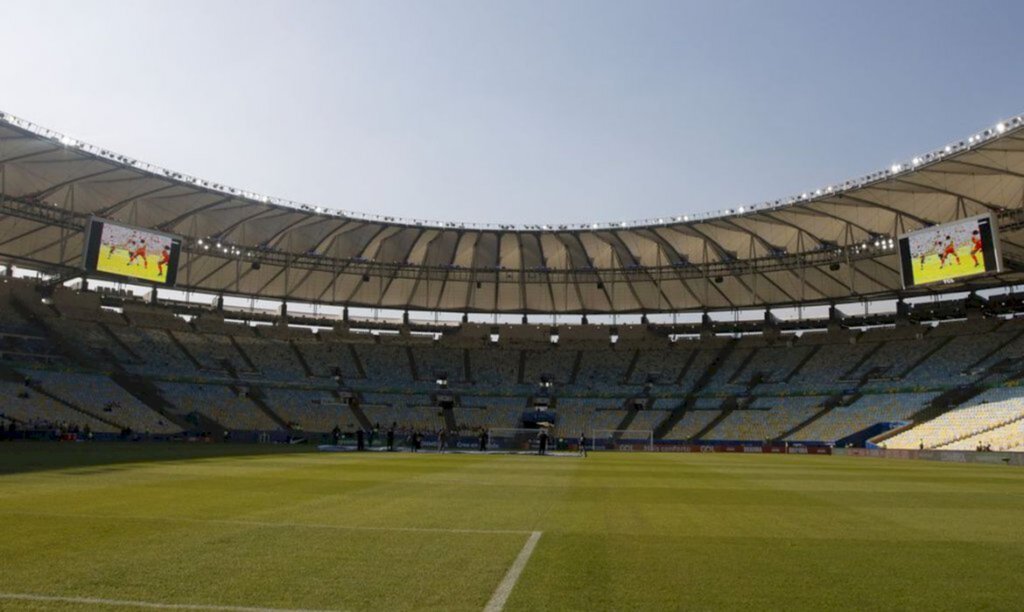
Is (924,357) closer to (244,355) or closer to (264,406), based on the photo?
(264,406)

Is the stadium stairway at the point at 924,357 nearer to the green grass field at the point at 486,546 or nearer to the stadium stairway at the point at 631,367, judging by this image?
the stadium stairway at the point at 631,367

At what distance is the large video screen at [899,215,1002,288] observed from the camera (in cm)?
3984

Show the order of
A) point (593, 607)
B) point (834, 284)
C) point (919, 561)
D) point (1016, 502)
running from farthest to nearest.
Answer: point (834, 284) → point (1016, 502) → point (919, 561) → point (593, 607)

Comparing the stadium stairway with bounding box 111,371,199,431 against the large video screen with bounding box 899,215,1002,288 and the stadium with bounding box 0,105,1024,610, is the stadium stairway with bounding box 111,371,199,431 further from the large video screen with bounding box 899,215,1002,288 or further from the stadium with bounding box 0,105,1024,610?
the large video screen with bounding box 899,215,1002,288

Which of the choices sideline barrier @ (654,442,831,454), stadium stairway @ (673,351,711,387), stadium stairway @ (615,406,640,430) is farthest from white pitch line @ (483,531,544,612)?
stadium stairway @ (673,351,711,387)

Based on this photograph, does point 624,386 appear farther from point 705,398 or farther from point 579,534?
point 579,534

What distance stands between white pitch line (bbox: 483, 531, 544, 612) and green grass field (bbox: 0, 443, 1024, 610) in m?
0.08

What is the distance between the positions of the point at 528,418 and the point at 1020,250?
40.4m

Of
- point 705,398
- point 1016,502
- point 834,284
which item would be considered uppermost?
point 834,284

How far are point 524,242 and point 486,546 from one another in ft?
179

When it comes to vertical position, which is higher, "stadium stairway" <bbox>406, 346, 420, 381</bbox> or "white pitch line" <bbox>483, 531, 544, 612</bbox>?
"stadium stairway" <bbox>406, 346, 420, 381</bbox>

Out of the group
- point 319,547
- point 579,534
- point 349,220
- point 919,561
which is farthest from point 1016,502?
point 349,220

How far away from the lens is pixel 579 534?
9641mm

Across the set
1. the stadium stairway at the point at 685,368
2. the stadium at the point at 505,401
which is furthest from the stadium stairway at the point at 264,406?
the stadium stairway at the point at 685,368
